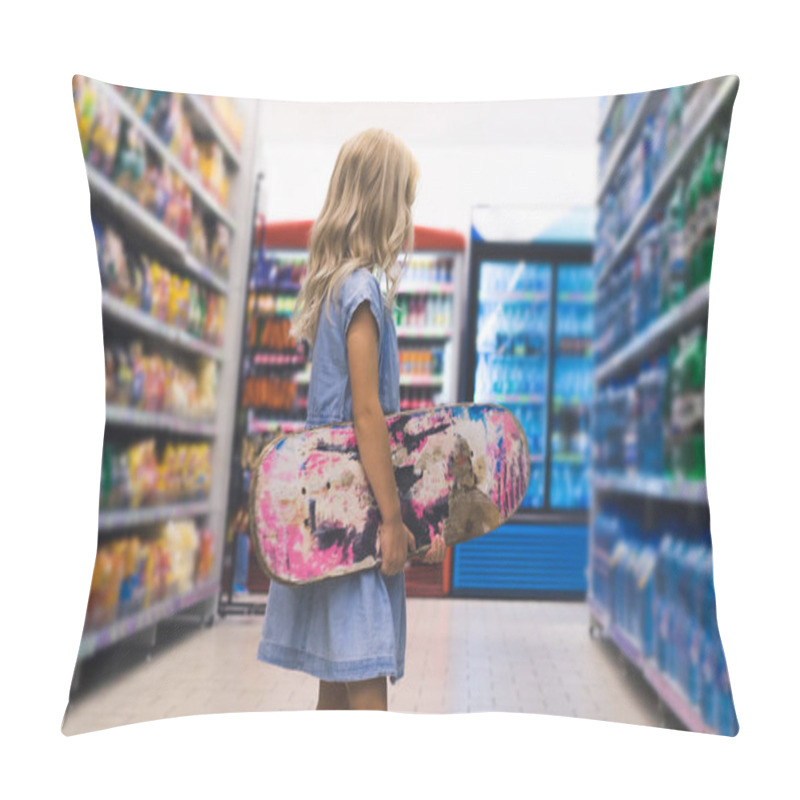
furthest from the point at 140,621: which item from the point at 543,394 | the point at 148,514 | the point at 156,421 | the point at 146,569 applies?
the point at 543,394

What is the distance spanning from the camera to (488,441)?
2.06 m

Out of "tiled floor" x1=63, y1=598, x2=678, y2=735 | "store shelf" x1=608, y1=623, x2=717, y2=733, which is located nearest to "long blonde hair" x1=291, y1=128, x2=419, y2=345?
"tiled floor" x1=63, y1=598, x2=678, y2=735

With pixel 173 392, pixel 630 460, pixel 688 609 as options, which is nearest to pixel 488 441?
pixel 630 460

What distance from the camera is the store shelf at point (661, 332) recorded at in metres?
2.02

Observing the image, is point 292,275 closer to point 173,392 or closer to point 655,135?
point 173,392

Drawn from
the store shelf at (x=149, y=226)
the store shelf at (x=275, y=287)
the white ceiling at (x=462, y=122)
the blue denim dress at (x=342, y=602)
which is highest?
the white ceiling at (x=462, y=122)

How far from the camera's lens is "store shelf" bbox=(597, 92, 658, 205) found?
6.88ft

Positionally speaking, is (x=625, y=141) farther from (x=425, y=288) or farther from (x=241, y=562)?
(x=241, y=562)

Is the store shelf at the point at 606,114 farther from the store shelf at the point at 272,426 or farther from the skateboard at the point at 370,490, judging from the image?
the store shelf at the point at 272,426

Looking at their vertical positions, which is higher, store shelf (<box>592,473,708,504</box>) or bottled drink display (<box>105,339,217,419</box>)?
bottled drink display (<box>105,339,217,419</box>)

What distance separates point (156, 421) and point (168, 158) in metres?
0.64

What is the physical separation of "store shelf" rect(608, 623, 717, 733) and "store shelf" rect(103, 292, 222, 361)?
112 centimetres

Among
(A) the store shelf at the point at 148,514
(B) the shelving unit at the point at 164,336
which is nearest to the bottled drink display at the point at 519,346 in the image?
(B) the shelving unit at the point at 164,336

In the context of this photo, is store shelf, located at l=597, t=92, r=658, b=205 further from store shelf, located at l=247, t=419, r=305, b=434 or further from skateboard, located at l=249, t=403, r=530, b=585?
store shelf, located at l=247, t=419, r=305, b=434
